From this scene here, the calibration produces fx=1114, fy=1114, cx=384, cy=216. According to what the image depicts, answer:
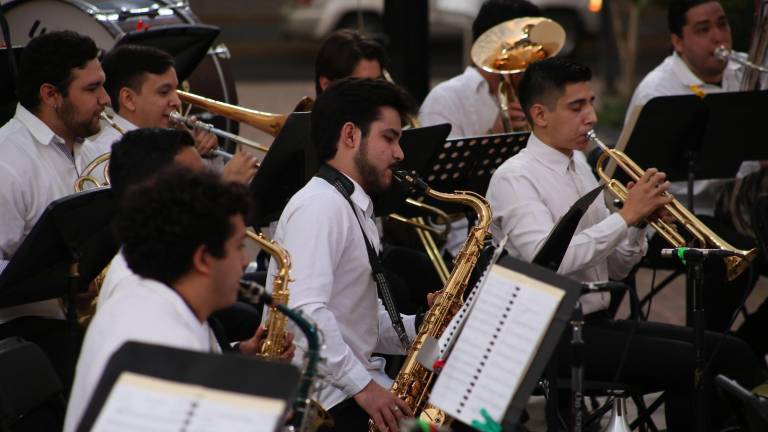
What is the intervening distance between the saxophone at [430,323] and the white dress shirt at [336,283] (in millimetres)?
81

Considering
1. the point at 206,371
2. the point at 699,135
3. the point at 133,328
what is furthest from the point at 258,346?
the point at 699,135

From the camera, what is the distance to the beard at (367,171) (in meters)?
3.52

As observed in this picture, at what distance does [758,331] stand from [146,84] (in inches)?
117

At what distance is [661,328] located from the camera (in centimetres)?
Result: 406

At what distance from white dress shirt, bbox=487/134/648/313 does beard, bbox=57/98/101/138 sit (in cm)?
151

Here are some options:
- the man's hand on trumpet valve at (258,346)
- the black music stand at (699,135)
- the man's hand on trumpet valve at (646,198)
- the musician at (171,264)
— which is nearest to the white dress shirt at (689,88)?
the black music stand at (699,135)

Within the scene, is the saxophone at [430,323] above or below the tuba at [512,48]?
below

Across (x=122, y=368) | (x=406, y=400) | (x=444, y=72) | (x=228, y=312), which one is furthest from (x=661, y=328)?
(x=444, y=72)

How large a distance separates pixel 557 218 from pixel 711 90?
6.56ft

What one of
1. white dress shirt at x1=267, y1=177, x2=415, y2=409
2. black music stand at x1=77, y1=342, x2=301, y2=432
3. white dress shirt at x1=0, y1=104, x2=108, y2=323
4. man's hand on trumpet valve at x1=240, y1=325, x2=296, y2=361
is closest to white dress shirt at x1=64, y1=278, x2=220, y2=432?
black music stand at x1=77, y1=342, x2=301, y2=432

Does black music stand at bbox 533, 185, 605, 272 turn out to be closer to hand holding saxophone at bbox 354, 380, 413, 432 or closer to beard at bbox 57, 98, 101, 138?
hand holding saxophone at bbox 354, 380, 413, 432

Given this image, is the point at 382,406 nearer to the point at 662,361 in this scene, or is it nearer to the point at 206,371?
the point at 662,361

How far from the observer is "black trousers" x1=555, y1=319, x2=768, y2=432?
12.6ft

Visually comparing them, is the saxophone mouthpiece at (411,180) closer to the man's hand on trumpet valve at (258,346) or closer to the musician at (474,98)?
the man's hand on trumpet valve at (258,346)
